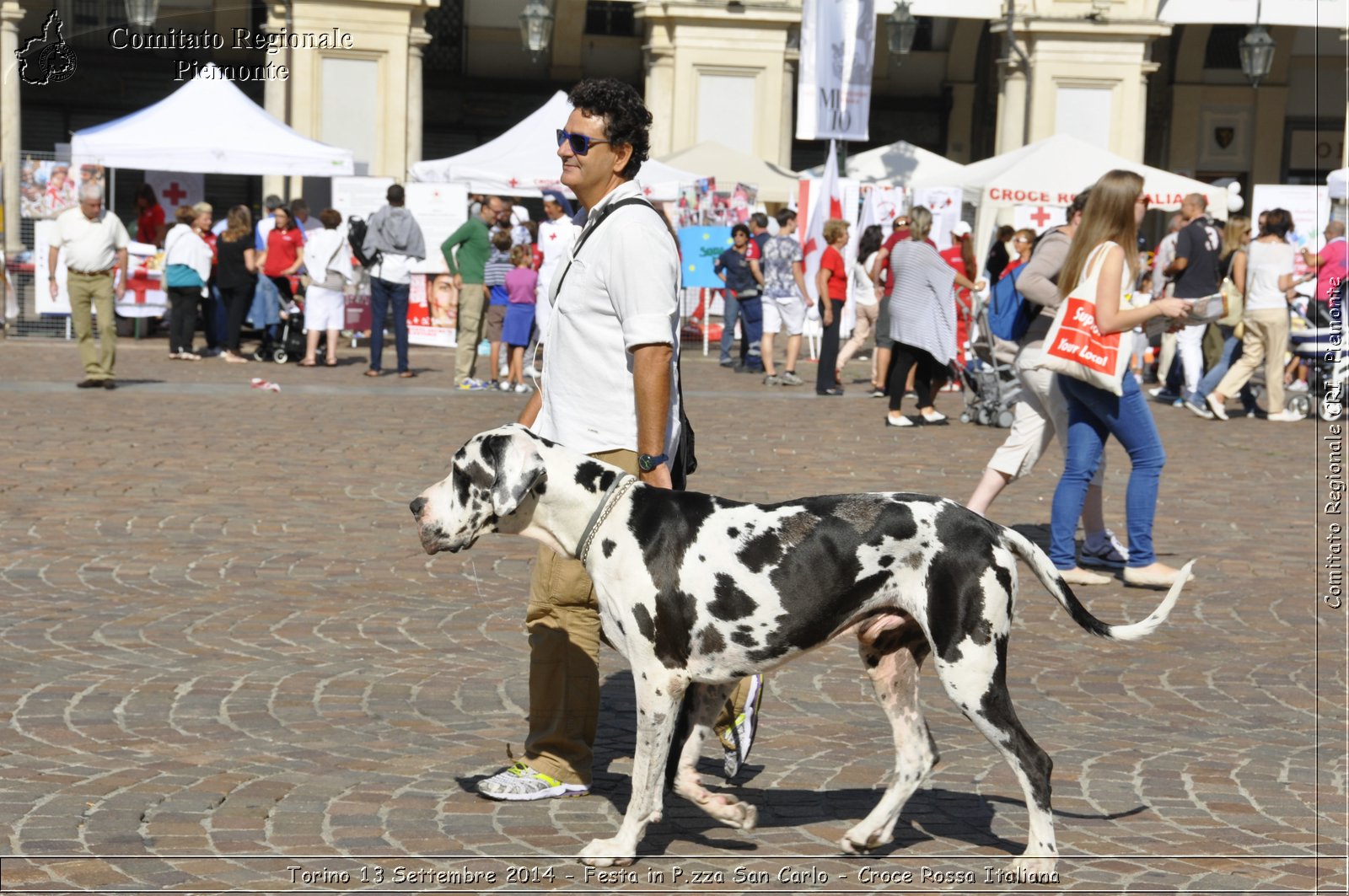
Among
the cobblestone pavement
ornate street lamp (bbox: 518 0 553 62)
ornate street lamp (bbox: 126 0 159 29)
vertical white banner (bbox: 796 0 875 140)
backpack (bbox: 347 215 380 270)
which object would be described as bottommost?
the cobblestone pavement

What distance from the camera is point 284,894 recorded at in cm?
442

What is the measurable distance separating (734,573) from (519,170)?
20.1m

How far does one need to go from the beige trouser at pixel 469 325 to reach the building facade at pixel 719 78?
10.6 metres

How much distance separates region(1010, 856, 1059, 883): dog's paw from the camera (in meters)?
4.65

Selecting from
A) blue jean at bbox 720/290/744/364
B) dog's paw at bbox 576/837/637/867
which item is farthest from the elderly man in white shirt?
dog's paw at bbox 576/837/637/867

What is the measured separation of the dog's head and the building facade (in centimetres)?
2287

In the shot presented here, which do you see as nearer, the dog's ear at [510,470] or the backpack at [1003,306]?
the dog's ear at [510,470]

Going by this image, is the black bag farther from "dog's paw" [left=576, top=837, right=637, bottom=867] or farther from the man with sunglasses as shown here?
"dog's paw" [left=576, top=837, right=637, bottom=867]

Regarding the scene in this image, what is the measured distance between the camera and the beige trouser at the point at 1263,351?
16.5m

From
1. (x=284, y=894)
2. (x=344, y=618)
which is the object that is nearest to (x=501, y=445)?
(x=284, y=894)

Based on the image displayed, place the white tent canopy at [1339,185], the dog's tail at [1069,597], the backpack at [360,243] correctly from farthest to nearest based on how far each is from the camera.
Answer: the white tent canopy at [1339,185], the backpack at [360,243], the dog's tail at [1069,597]

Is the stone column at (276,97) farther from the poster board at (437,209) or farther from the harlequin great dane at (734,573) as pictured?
the harlequin great dane at (734,573)

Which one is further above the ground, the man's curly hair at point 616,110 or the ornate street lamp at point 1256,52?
the ornate street lamp at point 1256,52

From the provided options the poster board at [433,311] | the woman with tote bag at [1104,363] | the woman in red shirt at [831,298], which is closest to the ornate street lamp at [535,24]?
the poster board at [433,311]
